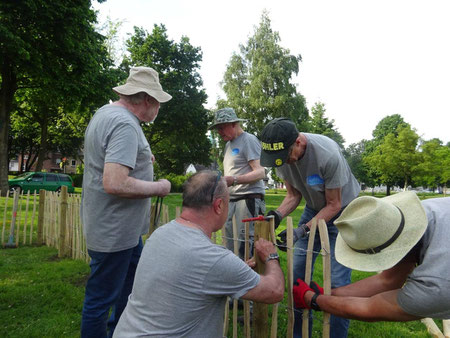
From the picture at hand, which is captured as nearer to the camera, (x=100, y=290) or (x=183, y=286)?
(x=183, y=286)

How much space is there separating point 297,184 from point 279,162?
1.77 ft

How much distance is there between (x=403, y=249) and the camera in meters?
1.43

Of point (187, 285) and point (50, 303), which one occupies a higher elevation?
point (187, 285)

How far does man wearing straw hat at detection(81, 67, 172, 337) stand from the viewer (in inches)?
83.2

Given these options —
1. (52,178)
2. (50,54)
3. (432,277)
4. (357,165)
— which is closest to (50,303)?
(432,277)

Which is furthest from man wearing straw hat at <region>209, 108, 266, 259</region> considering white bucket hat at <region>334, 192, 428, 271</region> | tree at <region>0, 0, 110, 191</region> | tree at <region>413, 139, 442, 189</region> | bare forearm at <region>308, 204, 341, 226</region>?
tree at <region>413, 139, 442, 189</region>

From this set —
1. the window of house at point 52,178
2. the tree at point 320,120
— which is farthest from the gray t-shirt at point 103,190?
the tree at point 320,120

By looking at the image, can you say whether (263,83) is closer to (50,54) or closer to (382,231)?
(50,54)

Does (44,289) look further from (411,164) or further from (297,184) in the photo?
(411,164)

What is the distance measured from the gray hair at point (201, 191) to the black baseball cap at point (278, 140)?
29.9 inches

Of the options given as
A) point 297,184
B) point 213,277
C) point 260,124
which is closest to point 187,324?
point 213,277

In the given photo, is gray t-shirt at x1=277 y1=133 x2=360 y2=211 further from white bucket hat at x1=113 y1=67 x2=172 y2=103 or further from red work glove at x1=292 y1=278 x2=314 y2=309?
white bucket hat at x1=113 y1=67 x2=172 y2=103

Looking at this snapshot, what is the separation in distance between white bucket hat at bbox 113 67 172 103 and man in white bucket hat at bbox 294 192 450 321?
1611 millimetres

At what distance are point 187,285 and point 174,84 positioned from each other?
2598cm
